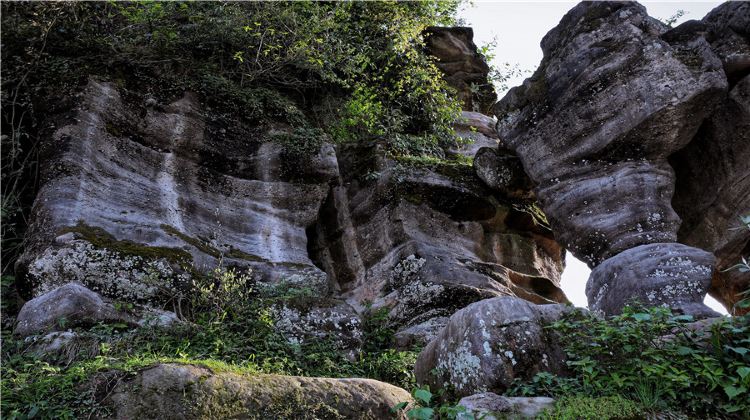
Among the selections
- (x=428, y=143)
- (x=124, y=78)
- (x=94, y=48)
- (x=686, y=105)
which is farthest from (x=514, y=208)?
(x=94, y=48)

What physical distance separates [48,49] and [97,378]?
7345 mm

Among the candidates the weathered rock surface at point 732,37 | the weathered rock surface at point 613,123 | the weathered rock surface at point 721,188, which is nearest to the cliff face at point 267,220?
the weathered rock surface at point 613,123

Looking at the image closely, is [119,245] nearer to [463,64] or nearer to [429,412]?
[429,412]

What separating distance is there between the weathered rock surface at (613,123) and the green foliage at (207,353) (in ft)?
10.1

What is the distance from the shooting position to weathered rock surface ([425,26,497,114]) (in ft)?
51.9

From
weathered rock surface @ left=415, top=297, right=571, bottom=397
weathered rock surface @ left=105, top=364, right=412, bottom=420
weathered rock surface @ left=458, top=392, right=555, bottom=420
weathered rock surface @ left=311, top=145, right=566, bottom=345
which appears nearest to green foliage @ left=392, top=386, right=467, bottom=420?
weathered rock surface @ left=458, top=392, right=555, bottom=420

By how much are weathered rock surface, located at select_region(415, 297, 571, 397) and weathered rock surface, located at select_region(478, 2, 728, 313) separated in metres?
2.70

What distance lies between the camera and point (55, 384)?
536 cm

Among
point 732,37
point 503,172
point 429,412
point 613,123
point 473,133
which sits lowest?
point 429,412

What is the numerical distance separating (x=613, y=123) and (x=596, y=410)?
5.87 meters

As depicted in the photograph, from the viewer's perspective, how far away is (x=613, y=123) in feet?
31.9

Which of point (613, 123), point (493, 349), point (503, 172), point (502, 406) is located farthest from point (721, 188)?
point (502, 406)

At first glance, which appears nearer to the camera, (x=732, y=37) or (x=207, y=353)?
(x=207, y=353)

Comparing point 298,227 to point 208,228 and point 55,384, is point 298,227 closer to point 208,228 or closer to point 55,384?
point 208,228
